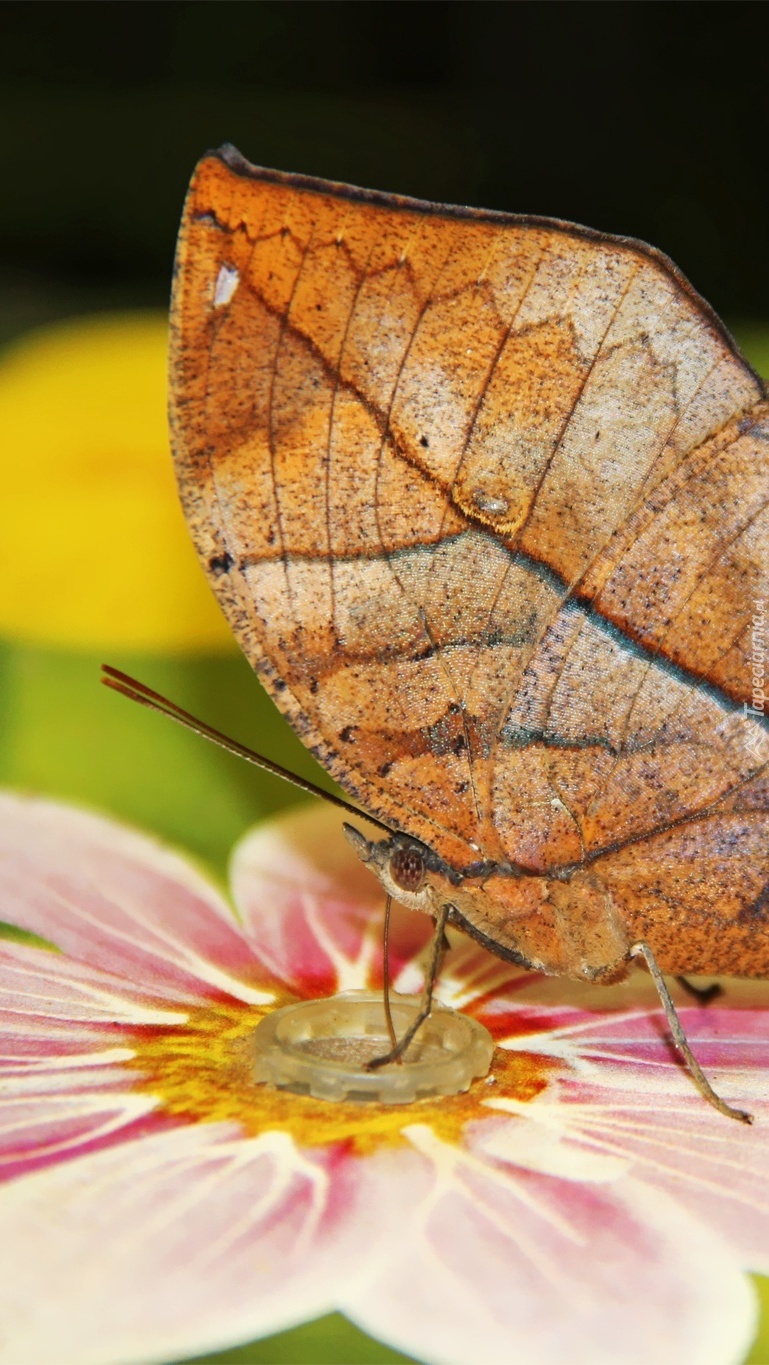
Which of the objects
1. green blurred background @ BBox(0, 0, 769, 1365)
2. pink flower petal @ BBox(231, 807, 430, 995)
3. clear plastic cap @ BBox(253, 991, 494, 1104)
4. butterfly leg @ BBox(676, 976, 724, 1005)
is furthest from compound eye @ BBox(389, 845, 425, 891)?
green blurred background @ BBox(0, 0, 769, 1365)

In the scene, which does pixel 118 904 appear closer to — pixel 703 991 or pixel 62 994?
pixel 62 994

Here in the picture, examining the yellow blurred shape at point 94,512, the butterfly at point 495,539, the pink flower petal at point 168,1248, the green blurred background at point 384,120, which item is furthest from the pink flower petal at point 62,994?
the green blurred background at point 384,120

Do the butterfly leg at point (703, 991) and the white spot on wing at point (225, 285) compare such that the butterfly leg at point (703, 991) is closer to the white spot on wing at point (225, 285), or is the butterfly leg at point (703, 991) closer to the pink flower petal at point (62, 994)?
the pink flower petal at point (62, 994)

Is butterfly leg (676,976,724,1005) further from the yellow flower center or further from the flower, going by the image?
the yellow flower center

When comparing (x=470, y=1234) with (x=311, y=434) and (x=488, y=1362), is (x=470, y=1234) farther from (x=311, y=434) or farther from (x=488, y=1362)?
(x=311, y=434)

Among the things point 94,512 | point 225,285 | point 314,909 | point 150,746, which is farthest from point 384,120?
point 225,285

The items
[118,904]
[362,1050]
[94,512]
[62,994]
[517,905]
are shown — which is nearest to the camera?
[517,905]
